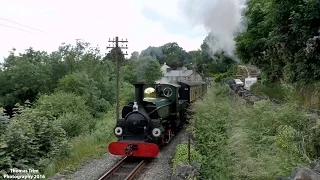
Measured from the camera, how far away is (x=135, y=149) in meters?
10.5

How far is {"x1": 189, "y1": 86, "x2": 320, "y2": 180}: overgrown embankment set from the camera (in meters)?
6.71

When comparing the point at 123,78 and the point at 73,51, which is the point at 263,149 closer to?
the point at 123,78

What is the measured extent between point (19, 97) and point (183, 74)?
39935 millimetres

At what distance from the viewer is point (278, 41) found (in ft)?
38.8

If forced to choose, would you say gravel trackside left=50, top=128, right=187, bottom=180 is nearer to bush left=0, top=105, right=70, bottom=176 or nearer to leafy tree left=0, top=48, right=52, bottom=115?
bush left=0, top=105, right=70, bottom=176

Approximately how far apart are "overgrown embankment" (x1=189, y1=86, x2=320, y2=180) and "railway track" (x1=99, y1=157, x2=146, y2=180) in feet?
6.50

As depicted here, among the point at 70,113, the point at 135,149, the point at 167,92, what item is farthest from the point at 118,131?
the point at 70,113

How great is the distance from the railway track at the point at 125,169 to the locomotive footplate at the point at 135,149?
32 centimetres

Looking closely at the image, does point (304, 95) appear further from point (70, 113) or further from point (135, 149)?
point (70, 113)

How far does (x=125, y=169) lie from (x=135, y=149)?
2.64 feet

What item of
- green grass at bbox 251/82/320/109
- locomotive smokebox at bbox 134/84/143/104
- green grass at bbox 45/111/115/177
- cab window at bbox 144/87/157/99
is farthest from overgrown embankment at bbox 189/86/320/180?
green grass at bbox 45/111/115/177

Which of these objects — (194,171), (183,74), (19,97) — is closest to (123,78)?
(19,97)

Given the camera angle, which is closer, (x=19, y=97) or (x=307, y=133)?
(x=307, y=133)

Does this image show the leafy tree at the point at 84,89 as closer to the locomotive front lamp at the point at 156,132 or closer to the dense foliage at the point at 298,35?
the locomotive front lamp at the point at 156,132
